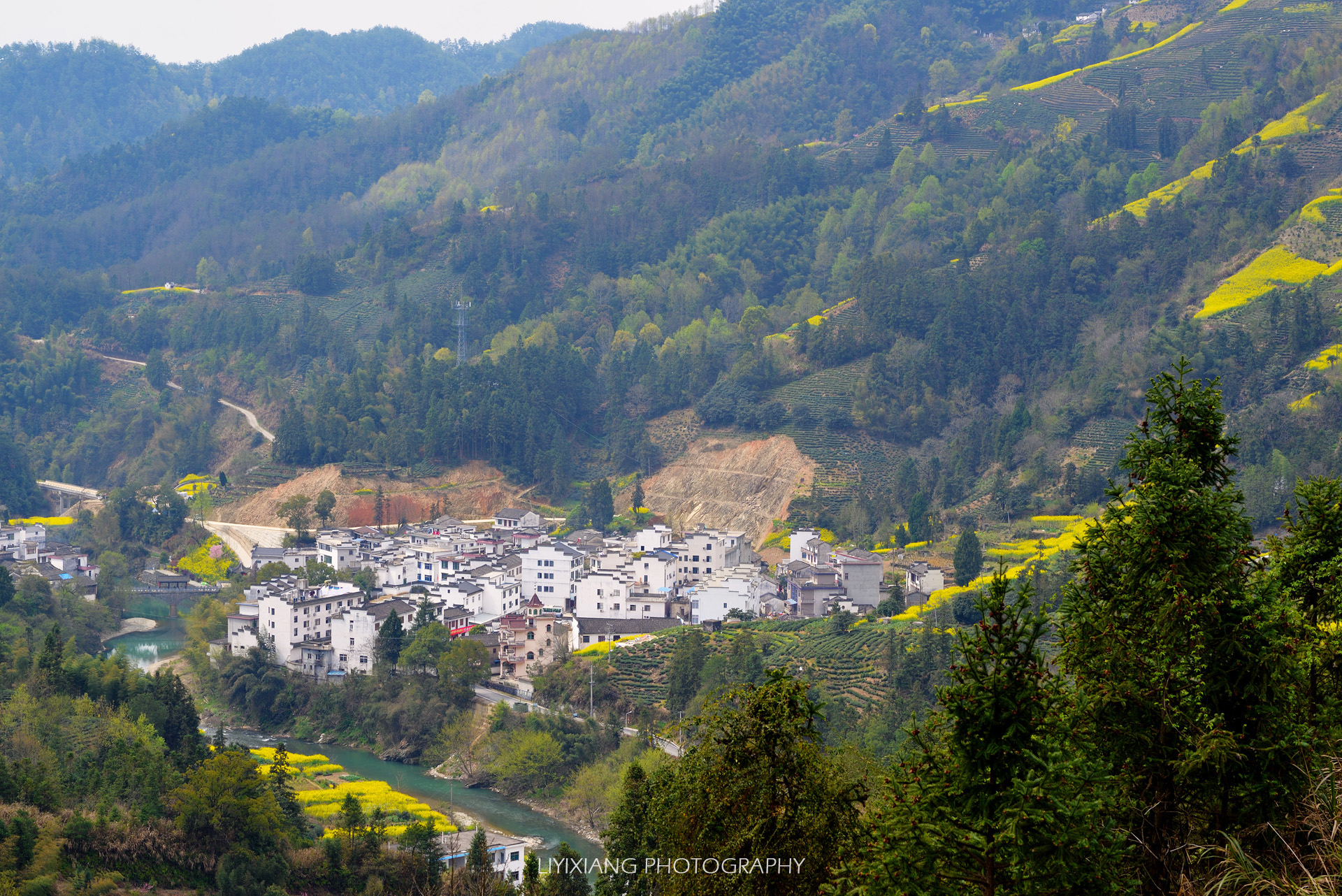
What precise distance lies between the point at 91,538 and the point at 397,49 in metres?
110

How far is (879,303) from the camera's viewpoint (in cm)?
4831

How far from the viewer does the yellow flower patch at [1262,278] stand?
138 ft

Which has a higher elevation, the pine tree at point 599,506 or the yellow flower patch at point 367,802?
the pine tree at point 599,506

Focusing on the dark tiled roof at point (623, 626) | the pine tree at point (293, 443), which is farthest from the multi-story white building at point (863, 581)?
the pine tree at point (293, 443)

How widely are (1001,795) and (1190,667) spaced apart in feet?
5.59

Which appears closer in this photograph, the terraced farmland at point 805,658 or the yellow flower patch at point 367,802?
the yellow flower patch at point 367,802

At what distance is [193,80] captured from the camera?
129 metres

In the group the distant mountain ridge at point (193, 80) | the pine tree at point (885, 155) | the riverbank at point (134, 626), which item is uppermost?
the distant mountain ridge at point (193, 80)

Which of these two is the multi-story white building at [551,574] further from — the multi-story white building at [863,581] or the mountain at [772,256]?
the mountain at [772,256]

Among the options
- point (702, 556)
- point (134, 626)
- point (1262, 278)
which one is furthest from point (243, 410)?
point (1262, 278)

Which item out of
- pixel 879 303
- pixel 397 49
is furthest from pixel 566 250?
pixel 397 49

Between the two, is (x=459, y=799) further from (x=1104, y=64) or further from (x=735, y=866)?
(x=1104, y=64)

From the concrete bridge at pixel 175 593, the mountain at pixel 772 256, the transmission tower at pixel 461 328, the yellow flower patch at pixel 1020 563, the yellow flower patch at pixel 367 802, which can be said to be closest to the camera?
the yellow flower patch at pixel 367 802

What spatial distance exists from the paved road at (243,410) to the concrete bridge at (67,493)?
6797 millimetres
